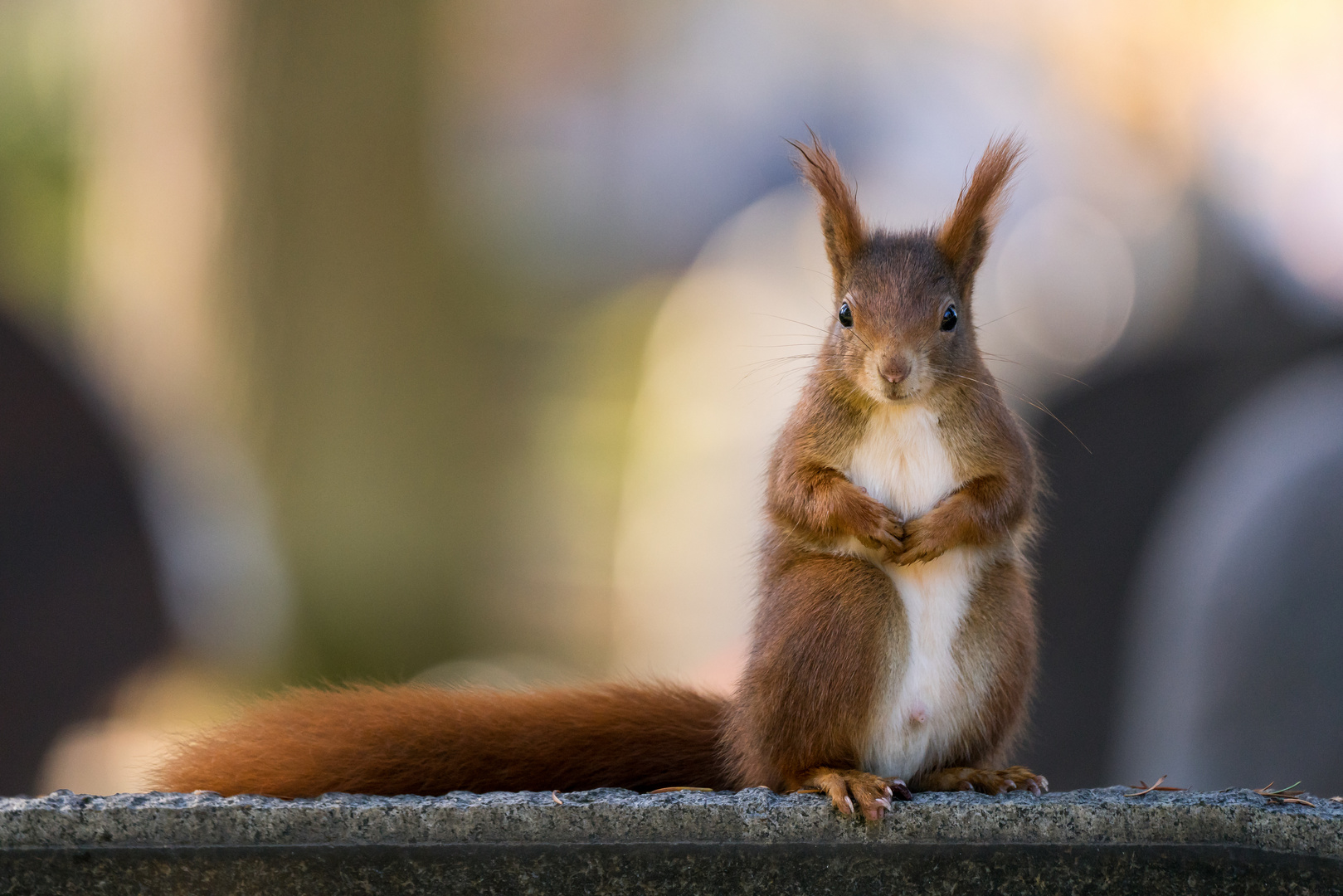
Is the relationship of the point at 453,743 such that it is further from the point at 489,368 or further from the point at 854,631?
the point at 489,368

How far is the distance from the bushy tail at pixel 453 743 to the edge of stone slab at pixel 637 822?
0.10m

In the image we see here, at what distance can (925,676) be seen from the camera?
93cm

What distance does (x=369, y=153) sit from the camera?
2.32 metres

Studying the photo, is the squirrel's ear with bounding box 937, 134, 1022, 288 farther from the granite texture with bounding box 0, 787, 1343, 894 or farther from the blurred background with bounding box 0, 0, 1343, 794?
the blurred background with bounding box 0, 0, 1343, 794

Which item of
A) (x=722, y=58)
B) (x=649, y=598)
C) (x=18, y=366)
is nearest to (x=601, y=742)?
(x=649, y=598)

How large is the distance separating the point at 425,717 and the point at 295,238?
4.97 ft

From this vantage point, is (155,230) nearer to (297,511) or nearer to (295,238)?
(295,238)

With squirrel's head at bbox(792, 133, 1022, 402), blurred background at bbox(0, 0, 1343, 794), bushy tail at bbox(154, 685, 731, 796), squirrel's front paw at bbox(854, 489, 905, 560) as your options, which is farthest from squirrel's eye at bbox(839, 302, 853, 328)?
blurred background at bbox(0, 0, 1343, 794)

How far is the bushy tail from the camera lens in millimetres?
945

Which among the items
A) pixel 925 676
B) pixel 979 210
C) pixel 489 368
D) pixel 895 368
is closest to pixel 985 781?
pixel 925 676

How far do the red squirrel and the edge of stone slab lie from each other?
0.05m

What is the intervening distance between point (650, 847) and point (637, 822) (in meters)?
0.02

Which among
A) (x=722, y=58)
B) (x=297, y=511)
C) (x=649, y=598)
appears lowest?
(x=649, y=598)

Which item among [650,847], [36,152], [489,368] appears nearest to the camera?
[650,847]
